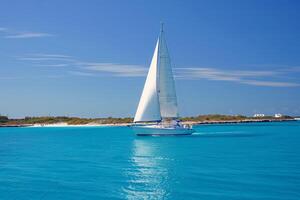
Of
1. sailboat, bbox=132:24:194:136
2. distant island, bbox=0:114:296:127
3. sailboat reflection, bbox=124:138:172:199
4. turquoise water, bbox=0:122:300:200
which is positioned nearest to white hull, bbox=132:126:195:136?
sailboat, bbox=132:24:194:136

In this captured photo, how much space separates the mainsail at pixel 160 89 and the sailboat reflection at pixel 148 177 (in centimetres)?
2191

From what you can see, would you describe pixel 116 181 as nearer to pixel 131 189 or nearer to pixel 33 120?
pixel 131 189

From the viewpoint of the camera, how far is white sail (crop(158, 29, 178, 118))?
62.5 meters

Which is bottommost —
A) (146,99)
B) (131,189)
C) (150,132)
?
(131,189)

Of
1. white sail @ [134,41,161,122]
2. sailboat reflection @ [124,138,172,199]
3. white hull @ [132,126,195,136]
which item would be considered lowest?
sailboat reflection @ [124,138,172,199]

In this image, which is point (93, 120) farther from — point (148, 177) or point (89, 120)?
point (148, 177)

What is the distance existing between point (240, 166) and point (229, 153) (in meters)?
9.76

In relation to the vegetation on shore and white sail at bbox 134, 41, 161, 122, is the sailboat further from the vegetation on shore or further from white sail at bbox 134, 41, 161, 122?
the vegetation on shore

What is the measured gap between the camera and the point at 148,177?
87.0ft

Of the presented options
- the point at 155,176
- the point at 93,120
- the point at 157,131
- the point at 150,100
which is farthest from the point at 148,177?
the point at 93,120

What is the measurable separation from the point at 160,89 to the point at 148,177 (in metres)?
36.9

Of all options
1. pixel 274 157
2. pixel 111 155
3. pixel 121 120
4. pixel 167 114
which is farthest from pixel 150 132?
pixel 121 120

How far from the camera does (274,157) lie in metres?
36.8

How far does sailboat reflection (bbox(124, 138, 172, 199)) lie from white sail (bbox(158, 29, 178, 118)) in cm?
2280
